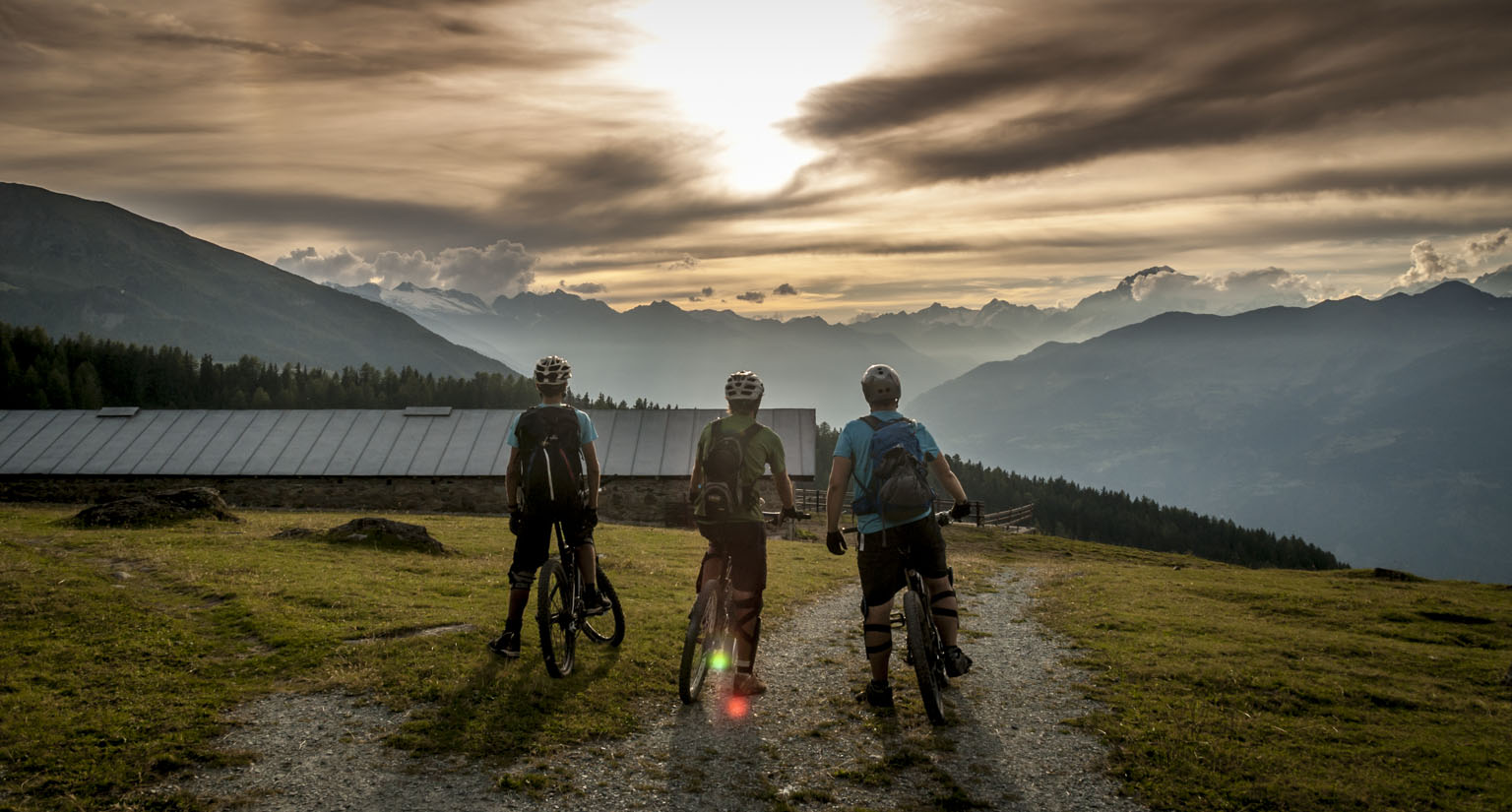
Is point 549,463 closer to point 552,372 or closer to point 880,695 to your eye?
point 552,372

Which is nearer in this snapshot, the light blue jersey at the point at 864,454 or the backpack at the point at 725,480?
the light blue jersey at the point at 864,454

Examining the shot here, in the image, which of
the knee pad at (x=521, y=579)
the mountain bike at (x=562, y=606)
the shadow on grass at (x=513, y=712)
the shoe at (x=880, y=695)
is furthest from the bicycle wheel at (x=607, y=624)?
the shoe at (x=880, y=695)

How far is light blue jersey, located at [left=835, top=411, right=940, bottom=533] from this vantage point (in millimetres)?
8320

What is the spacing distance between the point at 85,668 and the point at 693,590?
9.49m

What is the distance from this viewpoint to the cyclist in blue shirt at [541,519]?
886 cm

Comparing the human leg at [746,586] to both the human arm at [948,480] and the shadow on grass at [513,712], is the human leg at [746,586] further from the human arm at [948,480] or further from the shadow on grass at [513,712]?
the human arm at [948,480]

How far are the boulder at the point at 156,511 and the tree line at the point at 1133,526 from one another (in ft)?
308

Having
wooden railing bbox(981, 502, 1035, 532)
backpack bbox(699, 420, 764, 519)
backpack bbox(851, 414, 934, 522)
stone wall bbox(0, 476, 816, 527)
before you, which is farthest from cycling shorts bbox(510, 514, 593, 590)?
wooden railing bbox(981, 502, 1035, 532)

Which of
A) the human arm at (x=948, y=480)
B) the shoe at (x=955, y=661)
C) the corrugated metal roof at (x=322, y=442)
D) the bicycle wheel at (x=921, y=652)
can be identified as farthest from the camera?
the corrugated metal roof at (x=322, y=442)

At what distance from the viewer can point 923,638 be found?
8.30 metres

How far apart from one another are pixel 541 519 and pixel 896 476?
3.79 metres

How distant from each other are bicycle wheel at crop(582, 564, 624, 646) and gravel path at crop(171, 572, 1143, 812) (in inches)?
70.4

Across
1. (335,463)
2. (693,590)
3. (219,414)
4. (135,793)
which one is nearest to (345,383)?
(219,414)

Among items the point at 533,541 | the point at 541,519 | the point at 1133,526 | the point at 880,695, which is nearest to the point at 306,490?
the point at 533,541
